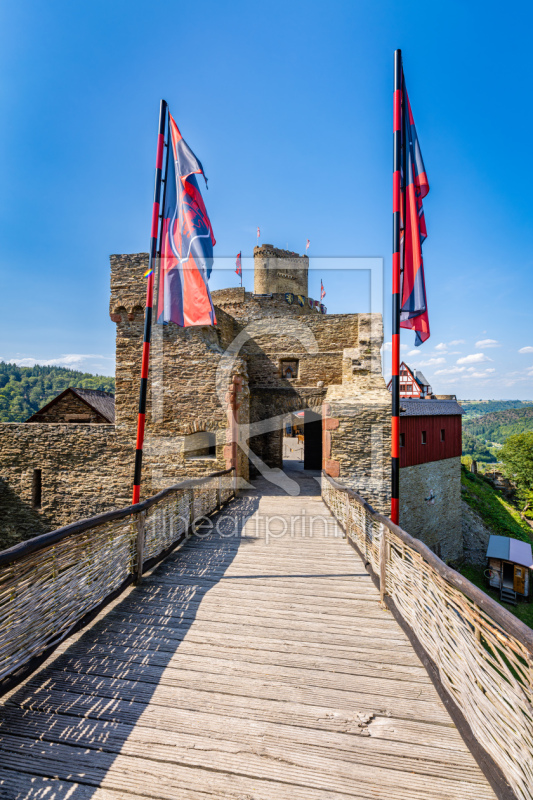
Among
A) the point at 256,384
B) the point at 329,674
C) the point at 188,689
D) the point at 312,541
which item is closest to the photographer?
the point at 188,689

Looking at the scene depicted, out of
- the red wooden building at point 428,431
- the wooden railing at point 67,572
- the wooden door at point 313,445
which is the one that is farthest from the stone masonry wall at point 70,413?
the red wooden building at point 428,431

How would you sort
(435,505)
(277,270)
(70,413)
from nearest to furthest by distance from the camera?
(70,413) → (435,505) → (277,270)

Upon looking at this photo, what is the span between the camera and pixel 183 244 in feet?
20.9

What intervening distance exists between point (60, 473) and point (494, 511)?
986 inches

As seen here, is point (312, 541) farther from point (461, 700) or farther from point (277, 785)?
point (277, 785)

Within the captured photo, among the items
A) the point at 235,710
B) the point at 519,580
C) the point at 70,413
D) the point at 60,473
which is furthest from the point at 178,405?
the point at 519,580

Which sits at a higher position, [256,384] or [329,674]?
[256,384]

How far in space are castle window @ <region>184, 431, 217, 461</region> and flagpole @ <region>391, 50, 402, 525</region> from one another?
5788mm

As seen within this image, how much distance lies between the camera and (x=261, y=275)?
2945 centimetres

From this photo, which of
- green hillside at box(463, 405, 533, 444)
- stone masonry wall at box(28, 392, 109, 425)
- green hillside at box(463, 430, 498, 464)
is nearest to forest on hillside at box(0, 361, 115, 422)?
stone masonry wall at box(28, 392, 109, 425)

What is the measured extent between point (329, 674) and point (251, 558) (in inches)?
105

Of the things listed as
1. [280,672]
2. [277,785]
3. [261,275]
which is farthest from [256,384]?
[261,275]

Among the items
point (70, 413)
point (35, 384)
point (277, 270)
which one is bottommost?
point (70, 413)

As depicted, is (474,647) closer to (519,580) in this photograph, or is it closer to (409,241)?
(409,241)
